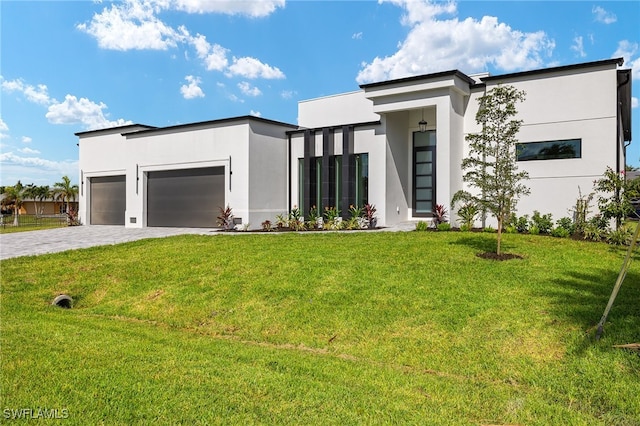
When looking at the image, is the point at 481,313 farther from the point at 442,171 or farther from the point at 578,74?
the point at 578,74

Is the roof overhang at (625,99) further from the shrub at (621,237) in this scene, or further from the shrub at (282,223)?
the shrub at (282,223)

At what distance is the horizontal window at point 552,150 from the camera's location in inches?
588

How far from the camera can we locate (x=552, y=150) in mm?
15375

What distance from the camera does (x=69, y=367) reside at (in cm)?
471

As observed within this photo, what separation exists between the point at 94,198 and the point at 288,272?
22.5 metres

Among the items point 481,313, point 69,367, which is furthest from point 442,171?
point 69,367

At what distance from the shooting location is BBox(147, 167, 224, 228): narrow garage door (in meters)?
21.6

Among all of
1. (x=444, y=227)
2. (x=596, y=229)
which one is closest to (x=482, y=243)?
(x=444, y=227)

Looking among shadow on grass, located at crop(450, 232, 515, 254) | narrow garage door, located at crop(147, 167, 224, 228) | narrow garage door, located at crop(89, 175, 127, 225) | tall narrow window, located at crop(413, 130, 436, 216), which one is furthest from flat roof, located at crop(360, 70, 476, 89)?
narrow garage door, located at crop(89, 175, 127, 225)

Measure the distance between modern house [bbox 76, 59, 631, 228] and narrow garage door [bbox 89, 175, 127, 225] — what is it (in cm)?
7

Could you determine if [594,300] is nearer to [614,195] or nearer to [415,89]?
[614,195]

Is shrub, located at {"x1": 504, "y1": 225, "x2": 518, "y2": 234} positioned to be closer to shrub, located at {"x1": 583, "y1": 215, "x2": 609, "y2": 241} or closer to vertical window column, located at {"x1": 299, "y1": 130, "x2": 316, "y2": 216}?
shrub, located at {"x1": 583, "y1": 215, "x2": 609, "y2": 241}

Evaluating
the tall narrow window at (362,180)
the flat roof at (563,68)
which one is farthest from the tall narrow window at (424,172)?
the flat roof at (563,68)

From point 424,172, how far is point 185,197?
12.2 m
